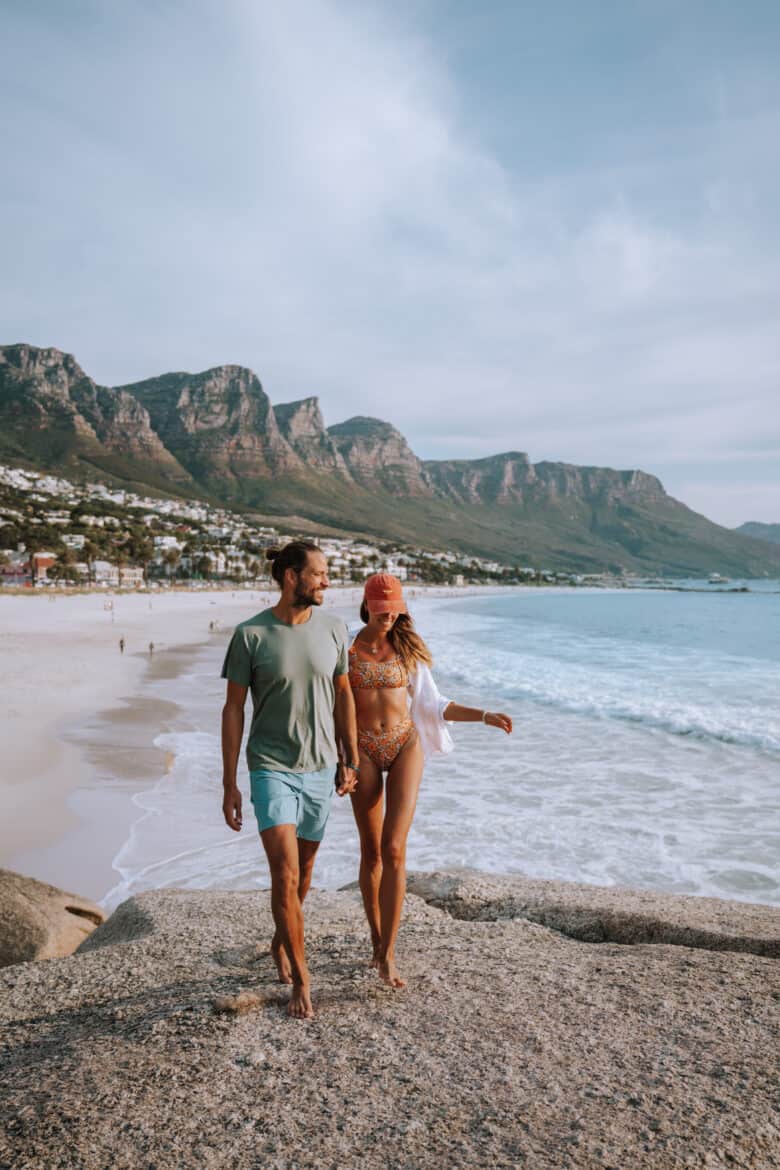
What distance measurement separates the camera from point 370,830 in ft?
11.9

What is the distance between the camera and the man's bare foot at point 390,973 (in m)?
3.33

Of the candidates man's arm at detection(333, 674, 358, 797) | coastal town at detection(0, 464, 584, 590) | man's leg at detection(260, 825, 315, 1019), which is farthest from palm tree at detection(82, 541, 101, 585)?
man's leg at detection(260, 825, 315, 1019)

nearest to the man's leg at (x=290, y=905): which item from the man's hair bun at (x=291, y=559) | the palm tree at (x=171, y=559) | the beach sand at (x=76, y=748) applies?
the man's hair bun at (x=291, y=559)

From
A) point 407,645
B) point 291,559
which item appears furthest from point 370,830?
point 291,559

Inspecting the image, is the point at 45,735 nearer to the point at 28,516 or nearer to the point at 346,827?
the point at 346,827

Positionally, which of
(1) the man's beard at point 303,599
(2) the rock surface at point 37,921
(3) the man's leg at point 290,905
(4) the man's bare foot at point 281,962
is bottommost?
(2) the rock surface at point 37,921

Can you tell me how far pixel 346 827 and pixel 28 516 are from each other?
404ft

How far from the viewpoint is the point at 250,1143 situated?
2.24m

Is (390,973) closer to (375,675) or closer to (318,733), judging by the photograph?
(318,733)

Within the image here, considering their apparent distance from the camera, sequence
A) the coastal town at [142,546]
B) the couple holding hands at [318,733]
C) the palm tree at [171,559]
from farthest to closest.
A: the palm tree at [171,559] < the coastal town at [142,546] < the couple holding hands at [318,733]

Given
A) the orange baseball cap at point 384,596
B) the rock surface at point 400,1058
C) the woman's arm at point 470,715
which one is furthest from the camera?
the woman's arm at point 470,715

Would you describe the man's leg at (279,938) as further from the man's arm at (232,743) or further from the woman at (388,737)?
the man's arm at (232,743)

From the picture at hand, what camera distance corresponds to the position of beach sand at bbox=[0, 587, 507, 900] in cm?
788

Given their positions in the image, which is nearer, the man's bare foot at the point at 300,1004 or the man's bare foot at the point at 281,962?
the man's bare foot at the point at 300,1004
